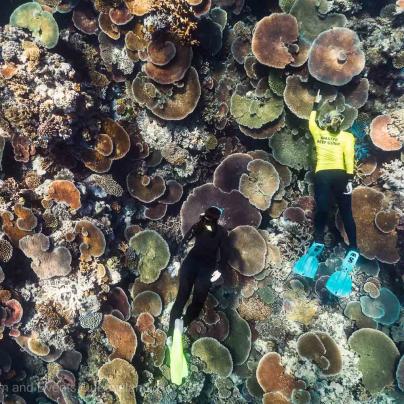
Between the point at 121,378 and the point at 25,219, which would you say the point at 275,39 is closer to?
the point at 25,219

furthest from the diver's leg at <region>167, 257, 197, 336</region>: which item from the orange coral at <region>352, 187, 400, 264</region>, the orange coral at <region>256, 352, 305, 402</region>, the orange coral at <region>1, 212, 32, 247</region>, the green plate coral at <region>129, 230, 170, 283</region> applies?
the orange coral at <region>352, 187, 400, 264</region>

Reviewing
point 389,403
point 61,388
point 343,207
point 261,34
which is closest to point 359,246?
point 343,207

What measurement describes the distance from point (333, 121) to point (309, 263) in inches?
88.1

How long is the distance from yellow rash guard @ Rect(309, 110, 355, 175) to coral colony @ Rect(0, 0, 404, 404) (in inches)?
22.3

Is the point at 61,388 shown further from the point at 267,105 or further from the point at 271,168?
the point at 267,105

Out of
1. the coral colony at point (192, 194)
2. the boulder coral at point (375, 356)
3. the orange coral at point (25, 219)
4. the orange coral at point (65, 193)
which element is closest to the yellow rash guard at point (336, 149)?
the coral colony at point (192, 194)

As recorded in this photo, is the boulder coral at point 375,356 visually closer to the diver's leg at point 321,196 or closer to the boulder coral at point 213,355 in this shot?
the diver's leg at point 321,196

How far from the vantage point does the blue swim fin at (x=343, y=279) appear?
5.50m

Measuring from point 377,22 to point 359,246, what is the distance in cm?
403

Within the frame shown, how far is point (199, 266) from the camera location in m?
4.41

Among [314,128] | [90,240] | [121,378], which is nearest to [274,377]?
[121,378]

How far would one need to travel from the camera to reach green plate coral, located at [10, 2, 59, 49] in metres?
5.56

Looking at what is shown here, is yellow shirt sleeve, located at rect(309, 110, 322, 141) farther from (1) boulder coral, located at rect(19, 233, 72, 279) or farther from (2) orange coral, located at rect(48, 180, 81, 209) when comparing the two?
(1) boulder coral, located at rect(19, 233, 72, 279)

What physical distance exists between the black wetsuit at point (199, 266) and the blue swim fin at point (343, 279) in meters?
2.24
